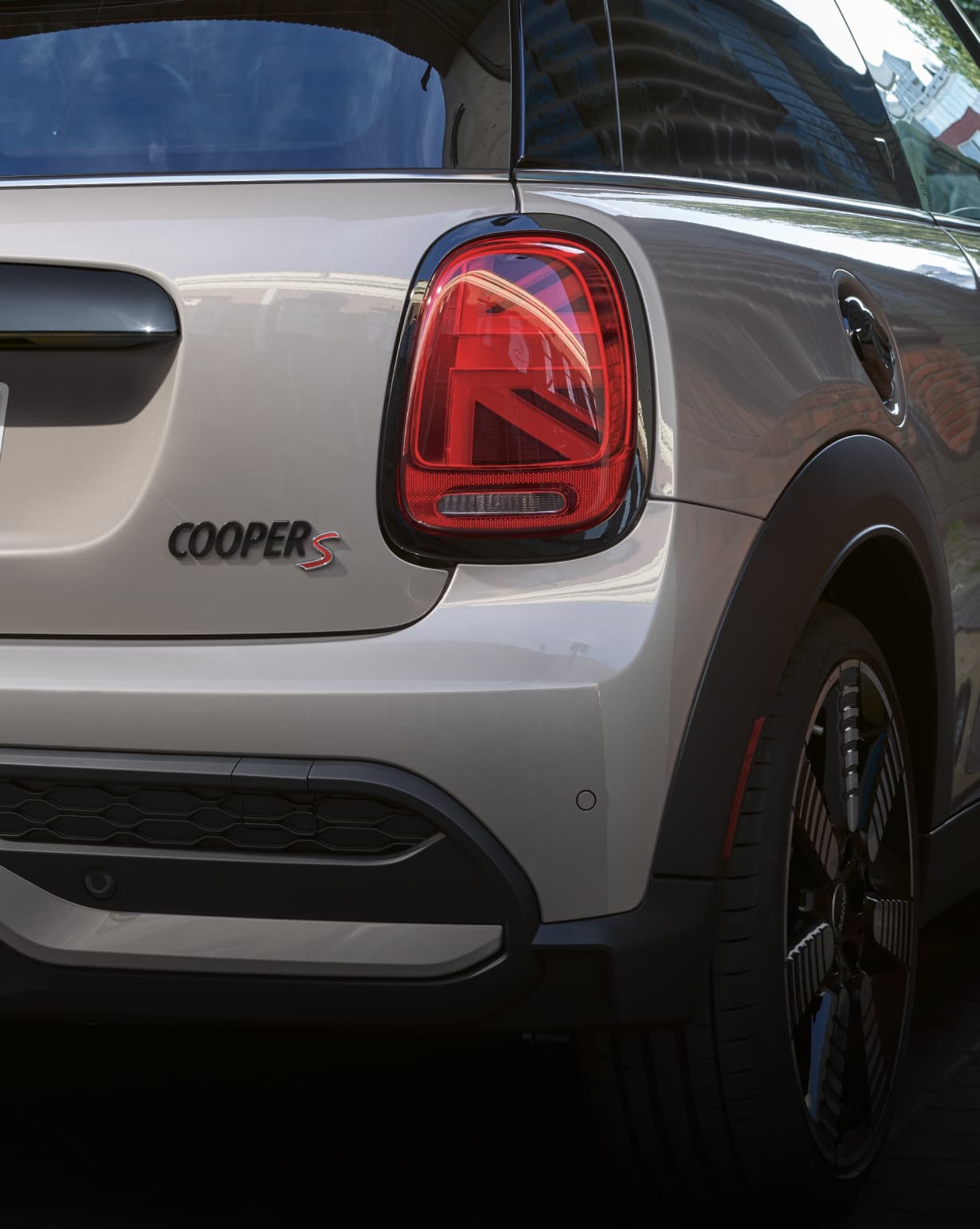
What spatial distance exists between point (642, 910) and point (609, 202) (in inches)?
31.6

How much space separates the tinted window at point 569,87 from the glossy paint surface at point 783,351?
7 centimetres

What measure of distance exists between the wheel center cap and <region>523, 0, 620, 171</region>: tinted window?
985 millimetres

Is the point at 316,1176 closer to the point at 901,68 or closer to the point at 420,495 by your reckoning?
the point at 420,495

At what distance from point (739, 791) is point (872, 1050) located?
2.38 feet

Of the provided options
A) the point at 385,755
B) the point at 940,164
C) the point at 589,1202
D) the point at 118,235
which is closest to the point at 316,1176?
the point at 589,1202

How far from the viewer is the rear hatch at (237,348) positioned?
2055mm

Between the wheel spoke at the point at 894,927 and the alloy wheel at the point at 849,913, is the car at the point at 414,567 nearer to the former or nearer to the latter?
the alloy wheel at the point at 849,913

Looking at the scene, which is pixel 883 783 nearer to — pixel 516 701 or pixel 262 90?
pixel 516 701

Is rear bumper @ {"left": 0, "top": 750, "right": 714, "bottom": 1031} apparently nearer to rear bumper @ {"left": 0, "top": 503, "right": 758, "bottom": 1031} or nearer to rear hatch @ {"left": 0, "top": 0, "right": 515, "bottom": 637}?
rear bumper @ {"left": 0, "top": 503, "right": 758, "bottom": 1031}

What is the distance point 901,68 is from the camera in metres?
3.56

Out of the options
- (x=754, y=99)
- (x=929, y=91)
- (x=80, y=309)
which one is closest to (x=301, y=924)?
(x=80, y=309)

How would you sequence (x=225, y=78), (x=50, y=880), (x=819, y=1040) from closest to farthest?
(x=50, y=880), (x=225, y=78), (x=819, y=1040)

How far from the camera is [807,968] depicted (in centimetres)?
243

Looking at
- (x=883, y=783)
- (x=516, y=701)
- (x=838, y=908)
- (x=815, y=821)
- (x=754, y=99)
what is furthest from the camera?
(x=754, y=99)
